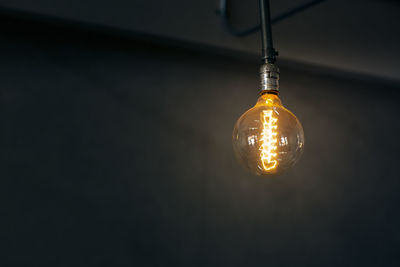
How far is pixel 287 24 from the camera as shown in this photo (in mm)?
1105

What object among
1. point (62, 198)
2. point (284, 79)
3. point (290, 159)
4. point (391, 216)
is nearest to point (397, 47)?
point (284, 79)

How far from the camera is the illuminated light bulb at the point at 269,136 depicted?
0.59m

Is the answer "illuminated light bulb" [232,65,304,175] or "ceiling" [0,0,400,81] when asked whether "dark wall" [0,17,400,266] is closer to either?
"ceiling" [0,0,400,81]

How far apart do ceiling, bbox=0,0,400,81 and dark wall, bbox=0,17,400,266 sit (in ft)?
0.26

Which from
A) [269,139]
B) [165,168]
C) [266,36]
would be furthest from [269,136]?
[165,168]

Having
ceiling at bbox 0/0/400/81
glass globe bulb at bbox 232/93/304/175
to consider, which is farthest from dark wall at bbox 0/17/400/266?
glass globe bulb at bbox 232/93/304/175

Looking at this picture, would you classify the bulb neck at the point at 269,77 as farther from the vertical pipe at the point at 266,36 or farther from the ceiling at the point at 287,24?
the ceiling at the point at 287,24

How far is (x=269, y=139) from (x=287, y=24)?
2.11 ft

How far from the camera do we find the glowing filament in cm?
59

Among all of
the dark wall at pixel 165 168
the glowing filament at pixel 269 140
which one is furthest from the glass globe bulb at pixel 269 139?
the dark wall at pixel 165 168

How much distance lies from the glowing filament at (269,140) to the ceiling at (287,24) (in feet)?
1.55

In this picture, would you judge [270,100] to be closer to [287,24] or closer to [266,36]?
[266,36]

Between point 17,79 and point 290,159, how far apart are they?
28.0 inches

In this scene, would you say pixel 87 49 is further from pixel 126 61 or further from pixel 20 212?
pixel 20 212
